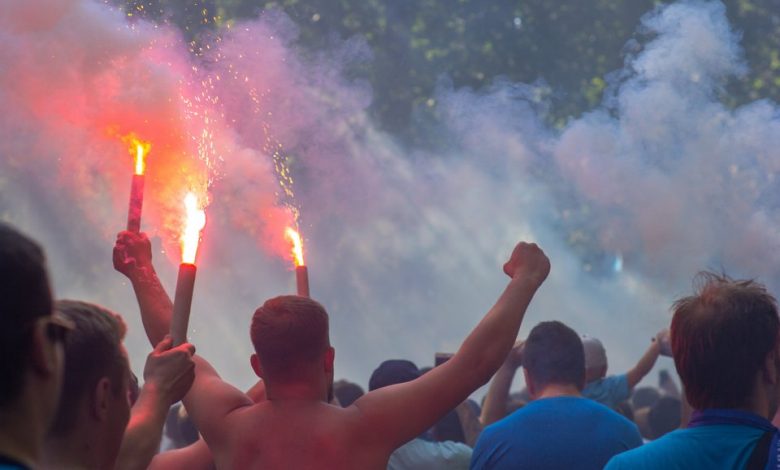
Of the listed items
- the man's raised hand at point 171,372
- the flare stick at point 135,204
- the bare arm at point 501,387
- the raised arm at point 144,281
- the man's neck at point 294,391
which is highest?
the bare arm at point 501,387

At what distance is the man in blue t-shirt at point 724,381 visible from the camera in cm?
245

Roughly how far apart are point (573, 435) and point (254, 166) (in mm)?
4162

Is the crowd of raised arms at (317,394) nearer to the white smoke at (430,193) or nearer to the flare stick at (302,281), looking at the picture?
the flare stick at (302,281)

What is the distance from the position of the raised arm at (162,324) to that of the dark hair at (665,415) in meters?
3.62

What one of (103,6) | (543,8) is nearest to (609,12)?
(543,8)

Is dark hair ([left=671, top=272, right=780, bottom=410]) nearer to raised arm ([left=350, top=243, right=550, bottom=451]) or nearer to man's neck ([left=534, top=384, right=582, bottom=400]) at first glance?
raised arm ([left=350, top=243, right=550, bottom=451])

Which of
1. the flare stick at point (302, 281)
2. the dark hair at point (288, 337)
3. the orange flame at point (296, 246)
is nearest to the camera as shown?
the dark hair at point (288, 337)

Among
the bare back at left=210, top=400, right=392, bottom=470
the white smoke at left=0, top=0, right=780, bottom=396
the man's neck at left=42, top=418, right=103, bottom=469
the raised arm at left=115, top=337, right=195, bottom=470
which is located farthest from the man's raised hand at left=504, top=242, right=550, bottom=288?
the white smoke at left=0, top=0, right=780, bottom=396

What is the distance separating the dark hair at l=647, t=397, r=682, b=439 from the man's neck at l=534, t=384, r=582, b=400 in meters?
2.23

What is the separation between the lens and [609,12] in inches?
706

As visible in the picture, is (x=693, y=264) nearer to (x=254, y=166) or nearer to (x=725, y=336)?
(x=254, y=166)

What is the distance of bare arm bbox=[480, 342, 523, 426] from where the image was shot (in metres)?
5.16

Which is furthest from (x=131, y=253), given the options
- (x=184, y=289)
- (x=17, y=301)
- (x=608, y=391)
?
(x=608, y=391)

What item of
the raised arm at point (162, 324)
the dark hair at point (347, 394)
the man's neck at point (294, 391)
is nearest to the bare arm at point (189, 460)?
the raised arm at point (162, 324)
